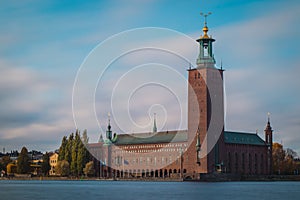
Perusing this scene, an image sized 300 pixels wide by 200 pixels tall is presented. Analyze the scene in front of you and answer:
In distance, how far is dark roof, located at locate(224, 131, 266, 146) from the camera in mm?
107125

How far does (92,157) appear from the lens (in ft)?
381

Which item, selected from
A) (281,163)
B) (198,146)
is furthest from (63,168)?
(281,163)

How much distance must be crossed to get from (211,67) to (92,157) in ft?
95.8

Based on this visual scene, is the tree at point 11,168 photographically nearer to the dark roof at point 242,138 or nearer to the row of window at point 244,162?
the dark roof at point 242,138

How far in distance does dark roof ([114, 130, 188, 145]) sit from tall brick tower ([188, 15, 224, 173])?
21.6 feet

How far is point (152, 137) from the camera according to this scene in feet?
382

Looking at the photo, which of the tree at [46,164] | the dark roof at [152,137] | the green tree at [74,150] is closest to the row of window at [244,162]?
the dark roof at [152,137]

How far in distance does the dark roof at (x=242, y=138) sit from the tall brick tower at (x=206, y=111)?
6005mm

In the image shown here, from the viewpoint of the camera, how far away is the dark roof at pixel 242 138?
107m

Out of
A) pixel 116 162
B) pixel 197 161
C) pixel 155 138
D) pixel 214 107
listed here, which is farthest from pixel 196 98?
pixel 116 162

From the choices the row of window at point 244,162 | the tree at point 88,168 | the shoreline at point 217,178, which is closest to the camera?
the shoreline at point 217,178

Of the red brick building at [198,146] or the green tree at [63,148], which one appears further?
the green tree at [63,148]

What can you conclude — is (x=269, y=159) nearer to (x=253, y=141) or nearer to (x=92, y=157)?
(x=253, y=141)

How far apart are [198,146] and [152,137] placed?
61.4 ft
